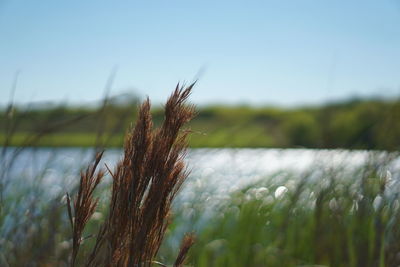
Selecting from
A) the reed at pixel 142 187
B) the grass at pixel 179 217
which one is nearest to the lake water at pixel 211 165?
the grass at pixel 179 217

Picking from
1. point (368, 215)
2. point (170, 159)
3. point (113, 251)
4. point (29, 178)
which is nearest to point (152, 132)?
point (170, 159)

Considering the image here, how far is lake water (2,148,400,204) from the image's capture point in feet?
13.3

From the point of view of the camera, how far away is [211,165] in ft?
21.9

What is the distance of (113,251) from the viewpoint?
1.77 metres

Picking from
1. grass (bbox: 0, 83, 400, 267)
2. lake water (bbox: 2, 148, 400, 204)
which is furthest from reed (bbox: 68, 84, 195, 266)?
lake water (bbox: 2, 148, 400, 204)

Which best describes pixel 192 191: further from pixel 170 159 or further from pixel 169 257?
pixel 170 159

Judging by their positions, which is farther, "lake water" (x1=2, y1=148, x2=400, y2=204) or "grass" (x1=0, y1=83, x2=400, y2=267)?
"lake water" (x1=2, y1=148, x2=400, y2=204)

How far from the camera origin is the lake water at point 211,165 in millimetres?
4039

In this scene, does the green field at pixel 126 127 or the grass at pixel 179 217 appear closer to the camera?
the grass at pixel 179 217

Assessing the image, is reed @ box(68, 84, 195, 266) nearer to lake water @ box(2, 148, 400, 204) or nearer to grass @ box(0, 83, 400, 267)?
grass @ box(0, 83, 400, 267)

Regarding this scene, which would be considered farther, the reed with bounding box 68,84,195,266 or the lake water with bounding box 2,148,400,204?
the lake water with bounding box 2,148,400,204

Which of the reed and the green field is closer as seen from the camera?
the reed

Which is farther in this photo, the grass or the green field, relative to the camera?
the green field

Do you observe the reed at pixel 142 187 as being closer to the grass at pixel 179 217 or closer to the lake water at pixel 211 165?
the grass at pixel 179 217
